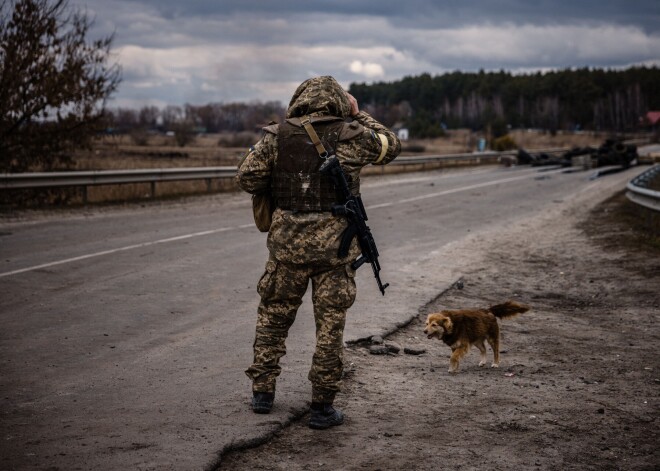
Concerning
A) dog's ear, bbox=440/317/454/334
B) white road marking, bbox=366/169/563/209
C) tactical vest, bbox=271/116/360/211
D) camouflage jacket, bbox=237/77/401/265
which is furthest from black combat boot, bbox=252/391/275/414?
white road marking, bbox=366/169/563/209

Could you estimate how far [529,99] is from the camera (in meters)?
165

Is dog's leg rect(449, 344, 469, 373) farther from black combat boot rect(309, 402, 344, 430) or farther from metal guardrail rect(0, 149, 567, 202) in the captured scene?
metal guardrail rect(0, 149, 567, 202)

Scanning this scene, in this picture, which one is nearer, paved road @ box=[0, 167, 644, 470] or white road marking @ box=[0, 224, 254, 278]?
paved road @ box=[0, 167, 644, 470]

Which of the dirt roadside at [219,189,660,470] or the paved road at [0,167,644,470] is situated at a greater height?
the paved road at [0,167,644,470]

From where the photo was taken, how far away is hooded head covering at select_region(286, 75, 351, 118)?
4965 mm

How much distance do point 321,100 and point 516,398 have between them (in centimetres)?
247

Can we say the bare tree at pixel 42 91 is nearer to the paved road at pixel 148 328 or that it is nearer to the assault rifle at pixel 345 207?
the paved road at pixel 148 328

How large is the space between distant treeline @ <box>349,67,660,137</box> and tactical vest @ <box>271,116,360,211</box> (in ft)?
431

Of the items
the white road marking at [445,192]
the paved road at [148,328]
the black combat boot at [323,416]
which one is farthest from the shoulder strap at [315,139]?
→ the white road marking at [445,192]

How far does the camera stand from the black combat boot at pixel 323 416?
4934mm

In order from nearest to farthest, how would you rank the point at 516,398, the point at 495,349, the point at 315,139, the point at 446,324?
the point at 315,139, the point at 516,398, the point at 446,324, the point at 495,349

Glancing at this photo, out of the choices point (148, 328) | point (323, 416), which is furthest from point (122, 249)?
point (323, 416)

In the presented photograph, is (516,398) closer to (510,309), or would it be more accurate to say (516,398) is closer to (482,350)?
(482,350)

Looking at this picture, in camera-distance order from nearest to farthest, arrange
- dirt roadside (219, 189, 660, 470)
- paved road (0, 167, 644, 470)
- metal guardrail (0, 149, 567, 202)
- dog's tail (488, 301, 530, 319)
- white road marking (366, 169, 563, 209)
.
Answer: dirt roadside (219, 189, 660, 470) < paved road (0, 167, 644, 470) < dog's tail (488, 301, 530, 319) < metal guardrail (0, 149, 567, 202) < white road marking (366, 169, 563, 209)
